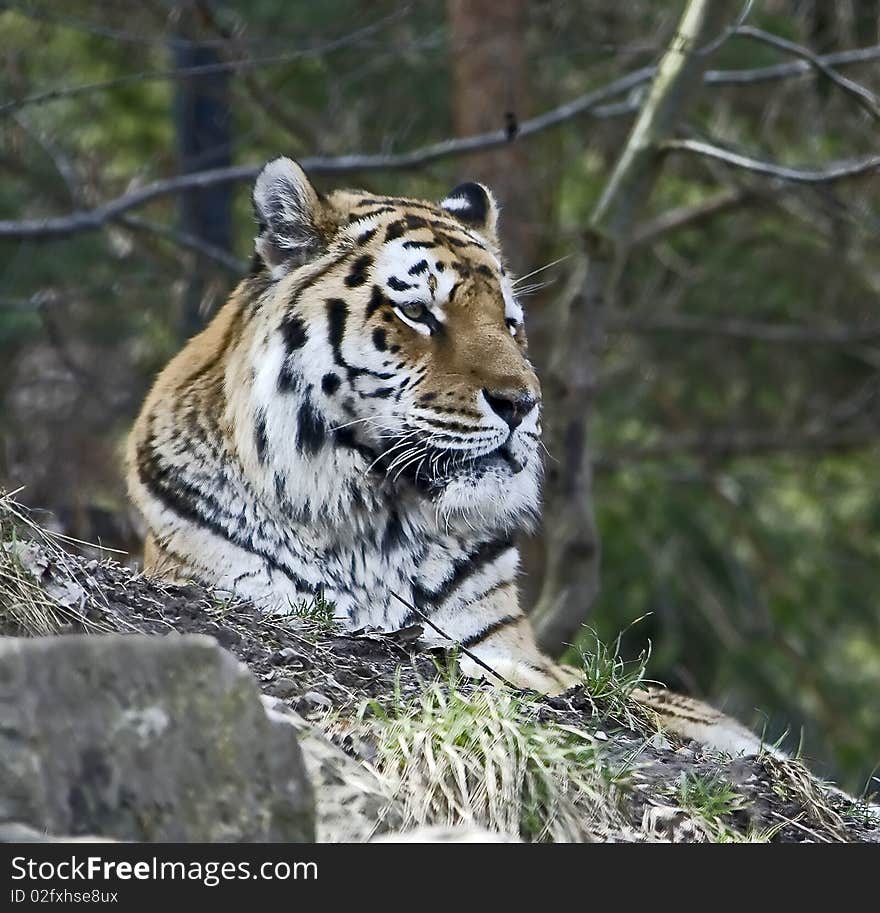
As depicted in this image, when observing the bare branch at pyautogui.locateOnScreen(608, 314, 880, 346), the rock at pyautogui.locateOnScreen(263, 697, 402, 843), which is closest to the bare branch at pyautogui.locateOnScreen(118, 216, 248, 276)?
the bare branch at pyautogui.locateOnScreen(608, 314, 880, 346)

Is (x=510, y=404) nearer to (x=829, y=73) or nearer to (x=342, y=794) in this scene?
(x=342, y=794)

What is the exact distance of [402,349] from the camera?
5285 millimetres

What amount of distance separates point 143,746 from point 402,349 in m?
2.48

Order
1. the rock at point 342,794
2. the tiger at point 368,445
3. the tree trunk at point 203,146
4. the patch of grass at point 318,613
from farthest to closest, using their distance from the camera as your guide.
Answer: the tree trunk at point 203,146 → the tiger at point 368,445 → the patch of grass at point 318,613 → the rock at point 342,794

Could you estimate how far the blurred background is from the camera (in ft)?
33.2

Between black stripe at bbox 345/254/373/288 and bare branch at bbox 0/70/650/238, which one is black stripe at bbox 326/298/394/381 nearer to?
black stripe at bbox 345/254/373/288

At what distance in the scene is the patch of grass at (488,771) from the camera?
3.59 m

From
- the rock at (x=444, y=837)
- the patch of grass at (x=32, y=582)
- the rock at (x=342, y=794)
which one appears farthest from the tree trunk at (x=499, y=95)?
the rock at (x=444, y=837)

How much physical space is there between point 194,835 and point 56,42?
1066cm

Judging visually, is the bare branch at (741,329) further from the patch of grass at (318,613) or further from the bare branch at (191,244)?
the patch of grass at (318,613)

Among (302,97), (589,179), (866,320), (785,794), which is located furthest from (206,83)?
(785,794)

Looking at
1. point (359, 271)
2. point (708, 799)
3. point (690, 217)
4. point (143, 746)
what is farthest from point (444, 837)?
point (690, 217)

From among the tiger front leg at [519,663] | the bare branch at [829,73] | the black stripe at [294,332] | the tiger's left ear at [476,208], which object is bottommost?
the tiger front leg at [519,663]
